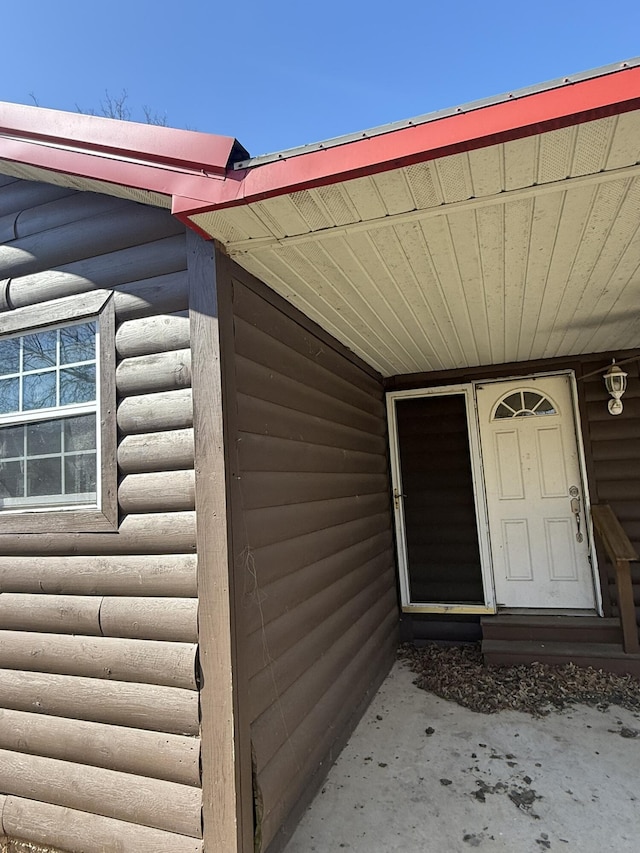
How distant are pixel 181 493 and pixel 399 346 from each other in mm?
2100

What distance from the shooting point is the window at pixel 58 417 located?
1954 millimetres

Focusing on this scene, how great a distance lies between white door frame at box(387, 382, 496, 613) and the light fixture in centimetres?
101

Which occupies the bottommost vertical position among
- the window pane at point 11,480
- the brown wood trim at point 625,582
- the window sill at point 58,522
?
the brown wood trim at point 625,582

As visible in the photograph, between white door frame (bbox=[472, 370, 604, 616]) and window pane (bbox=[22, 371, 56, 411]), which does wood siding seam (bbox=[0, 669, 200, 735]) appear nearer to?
window pane (bbox=[22, 371, 56, 411])

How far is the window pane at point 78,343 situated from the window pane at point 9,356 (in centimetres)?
28

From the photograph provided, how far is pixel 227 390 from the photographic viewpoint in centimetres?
177

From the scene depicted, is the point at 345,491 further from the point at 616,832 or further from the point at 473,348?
the point at 616,832

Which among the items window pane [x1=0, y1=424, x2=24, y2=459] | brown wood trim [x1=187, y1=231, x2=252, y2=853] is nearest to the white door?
brown wood trim [x1=187, y1=231, x2=252, y2=853]

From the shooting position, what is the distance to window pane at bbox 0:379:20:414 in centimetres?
221

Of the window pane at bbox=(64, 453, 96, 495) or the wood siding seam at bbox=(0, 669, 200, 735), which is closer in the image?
the wood siding seam at bbox=(0, 669, 200, 735)

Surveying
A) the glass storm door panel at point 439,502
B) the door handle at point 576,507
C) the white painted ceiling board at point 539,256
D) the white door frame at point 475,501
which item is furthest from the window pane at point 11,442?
the door handle at point 576,507

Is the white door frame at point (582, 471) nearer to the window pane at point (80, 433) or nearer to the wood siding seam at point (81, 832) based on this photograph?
the wood siding seam at point (81, 832)

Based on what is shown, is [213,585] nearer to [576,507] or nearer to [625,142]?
[625,142]

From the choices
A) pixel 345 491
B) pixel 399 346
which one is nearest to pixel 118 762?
pixel 345 491
